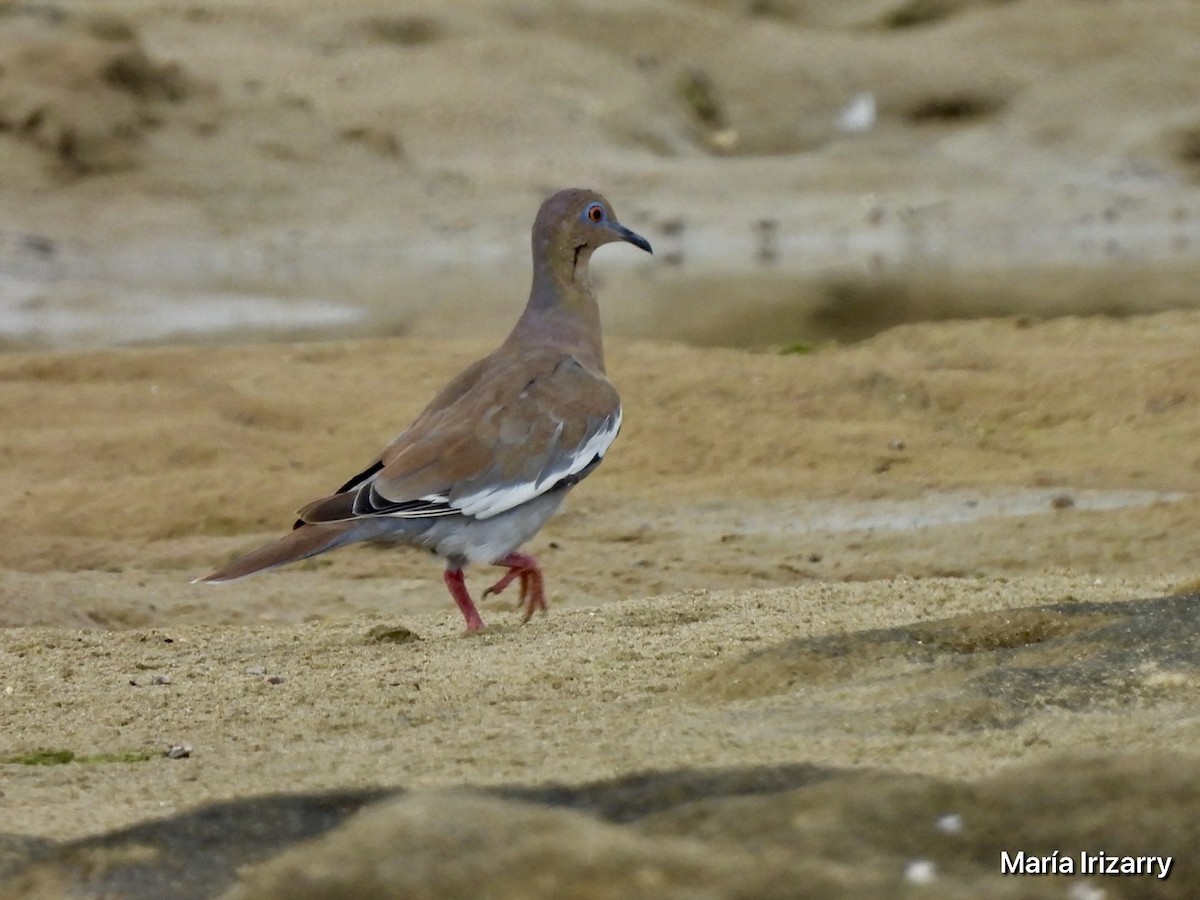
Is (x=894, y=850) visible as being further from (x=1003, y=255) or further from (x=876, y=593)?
(x=1003, y=255)

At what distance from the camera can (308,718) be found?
4391 millimetres

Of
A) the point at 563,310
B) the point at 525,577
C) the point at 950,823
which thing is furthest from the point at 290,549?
the point at 950,823

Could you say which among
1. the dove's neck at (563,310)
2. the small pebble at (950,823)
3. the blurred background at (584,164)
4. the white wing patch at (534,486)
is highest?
the blurred background at (584,164)

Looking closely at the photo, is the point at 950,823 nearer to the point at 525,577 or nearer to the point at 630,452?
the point at 525,577

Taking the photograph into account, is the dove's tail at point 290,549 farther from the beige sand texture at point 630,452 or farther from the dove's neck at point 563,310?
the dove's neck at point 563,310

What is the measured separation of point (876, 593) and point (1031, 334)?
24.6 ft

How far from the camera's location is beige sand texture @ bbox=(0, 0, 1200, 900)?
2.86 meters

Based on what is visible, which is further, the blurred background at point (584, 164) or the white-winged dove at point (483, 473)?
the blurred background at point (584, 164)

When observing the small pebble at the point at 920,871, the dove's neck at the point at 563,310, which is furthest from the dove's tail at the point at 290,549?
the small pebble at the point at 920,871

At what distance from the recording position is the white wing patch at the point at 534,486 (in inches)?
235

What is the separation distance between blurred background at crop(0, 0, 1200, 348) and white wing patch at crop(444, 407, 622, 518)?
788 cm

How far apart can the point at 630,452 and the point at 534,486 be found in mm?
3749

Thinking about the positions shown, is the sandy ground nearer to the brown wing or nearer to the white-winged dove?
the white-winged dove

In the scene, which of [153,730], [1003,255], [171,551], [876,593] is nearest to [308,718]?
[153,730]
